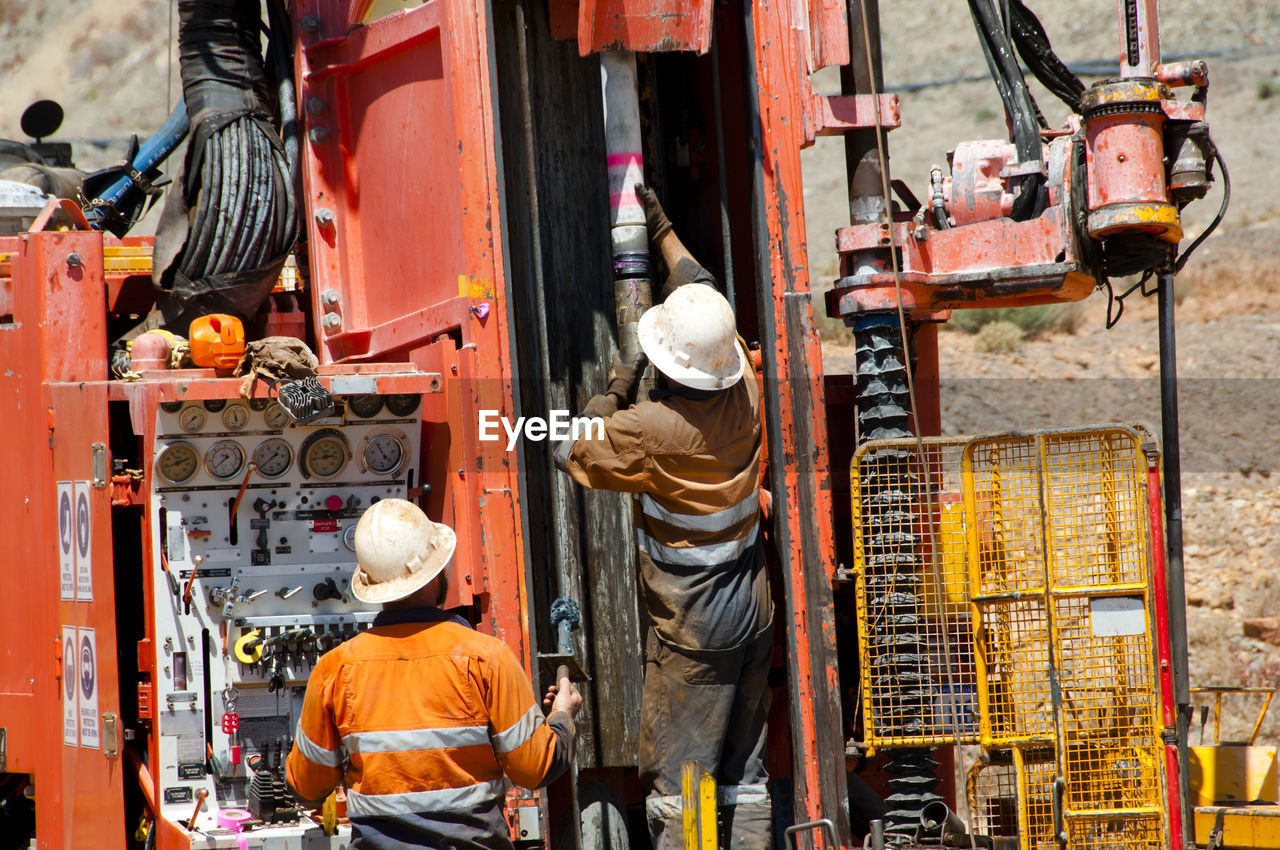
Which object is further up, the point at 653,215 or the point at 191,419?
the point at 653,215

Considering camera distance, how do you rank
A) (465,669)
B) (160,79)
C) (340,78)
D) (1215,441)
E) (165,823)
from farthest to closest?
(160,79) < (1215,441) < (340,78) < (165,823) < (465,669)

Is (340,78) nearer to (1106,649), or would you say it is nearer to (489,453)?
(489,453)

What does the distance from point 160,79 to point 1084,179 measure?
30.5 m

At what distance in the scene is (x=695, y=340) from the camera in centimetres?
472

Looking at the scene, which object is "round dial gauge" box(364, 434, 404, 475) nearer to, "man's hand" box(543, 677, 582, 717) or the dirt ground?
"man's hand" box(543, 677, 582, 717)

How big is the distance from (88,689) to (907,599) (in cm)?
304

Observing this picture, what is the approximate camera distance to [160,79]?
1262 inches

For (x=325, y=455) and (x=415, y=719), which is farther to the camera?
(x=325, y=455)

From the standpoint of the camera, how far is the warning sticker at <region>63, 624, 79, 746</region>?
Answer: 5.18 meters

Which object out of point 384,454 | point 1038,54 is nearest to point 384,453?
point 384,454

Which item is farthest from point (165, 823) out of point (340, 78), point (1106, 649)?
point (1106, 649)

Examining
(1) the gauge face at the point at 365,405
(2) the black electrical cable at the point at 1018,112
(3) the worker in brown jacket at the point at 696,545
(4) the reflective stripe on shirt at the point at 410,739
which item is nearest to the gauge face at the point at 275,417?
(1) the gauge face at the point at 365,405

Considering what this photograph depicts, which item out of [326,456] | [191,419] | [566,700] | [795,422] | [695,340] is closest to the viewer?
[566,700]

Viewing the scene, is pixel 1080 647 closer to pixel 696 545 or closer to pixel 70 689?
pixel 696 545
